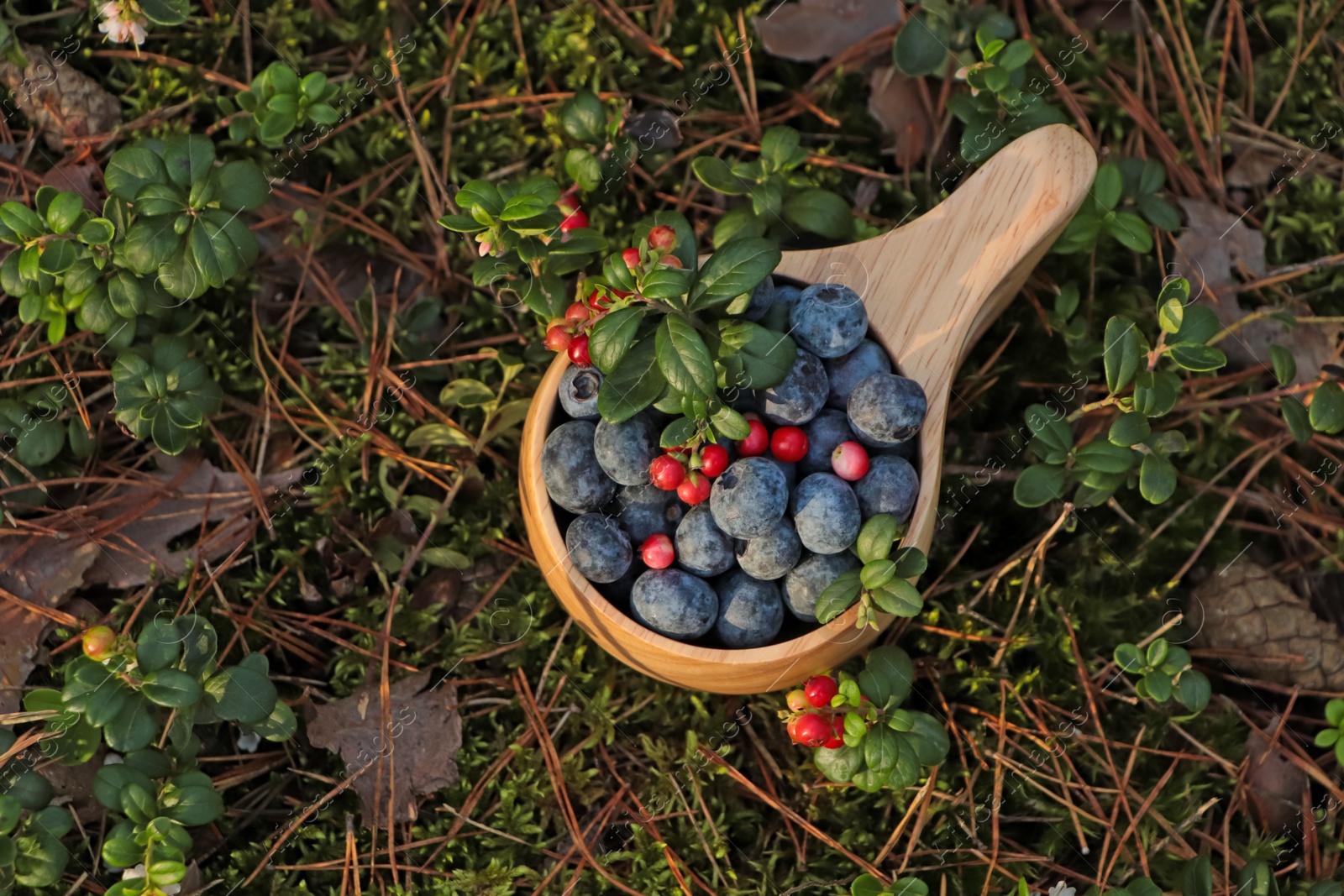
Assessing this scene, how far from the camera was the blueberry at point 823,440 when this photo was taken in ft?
7.88

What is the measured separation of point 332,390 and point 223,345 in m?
0.34

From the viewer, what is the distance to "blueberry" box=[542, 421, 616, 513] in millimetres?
2311

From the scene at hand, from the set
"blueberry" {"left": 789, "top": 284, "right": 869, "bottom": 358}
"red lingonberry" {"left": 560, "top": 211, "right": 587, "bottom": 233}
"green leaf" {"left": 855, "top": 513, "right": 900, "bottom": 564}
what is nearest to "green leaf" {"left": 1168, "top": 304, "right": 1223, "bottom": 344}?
"blueberry" {"left": 789, "top": 284, "right": 869, "bottom": 358}

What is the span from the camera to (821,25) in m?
3.12

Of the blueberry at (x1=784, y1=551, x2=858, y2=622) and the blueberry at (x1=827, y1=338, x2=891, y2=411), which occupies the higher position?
the blueberry at (x1=827, y1=338, x2=891, y2=411)

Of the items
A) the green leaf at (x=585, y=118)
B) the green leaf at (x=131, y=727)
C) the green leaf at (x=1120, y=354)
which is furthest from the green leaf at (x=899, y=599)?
the green leaf at (x=131, y=727)

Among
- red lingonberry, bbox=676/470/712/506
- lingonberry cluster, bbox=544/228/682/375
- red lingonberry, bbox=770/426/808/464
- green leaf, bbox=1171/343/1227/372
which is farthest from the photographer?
green leaf, bbox=1171/343/1227/372

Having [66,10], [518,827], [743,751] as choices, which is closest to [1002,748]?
[743,751]

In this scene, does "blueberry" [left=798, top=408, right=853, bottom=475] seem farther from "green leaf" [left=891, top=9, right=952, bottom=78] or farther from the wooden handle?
"green leaf" [left=891, top=9, right=952, bottom=78]

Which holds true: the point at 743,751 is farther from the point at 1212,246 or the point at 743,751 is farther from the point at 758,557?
the point at 1212,246

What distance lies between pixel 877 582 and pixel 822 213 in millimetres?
1046

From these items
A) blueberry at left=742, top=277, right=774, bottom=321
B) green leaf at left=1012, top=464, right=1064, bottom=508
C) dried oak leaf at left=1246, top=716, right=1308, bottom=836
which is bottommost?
dried oak leaf at left=1246, top=716, right=1308, bottom=836

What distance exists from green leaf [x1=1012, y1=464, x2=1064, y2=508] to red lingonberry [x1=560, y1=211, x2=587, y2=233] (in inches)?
50.9

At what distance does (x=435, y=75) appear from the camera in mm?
3070
